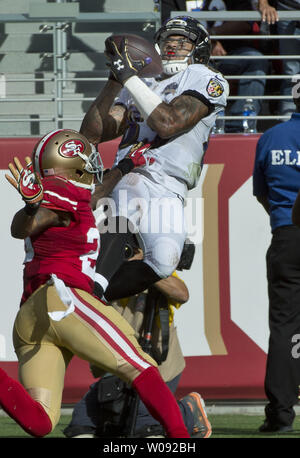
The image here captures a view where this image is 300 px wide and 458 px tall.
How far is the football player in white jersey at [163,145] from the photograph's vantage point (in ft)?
15.3

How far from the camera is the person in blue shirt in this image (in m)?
5.50

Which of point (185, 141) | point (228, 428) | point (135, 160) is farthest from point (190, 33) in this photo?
point (228, 428)

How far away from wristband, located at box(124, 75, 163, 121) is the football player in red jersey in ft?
2.28

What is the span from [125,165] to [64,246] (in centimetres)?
86

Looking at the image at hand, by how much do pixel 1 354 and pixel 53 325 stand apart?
8.67 feet

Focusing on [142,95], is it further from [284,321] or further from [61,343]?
[284,321]

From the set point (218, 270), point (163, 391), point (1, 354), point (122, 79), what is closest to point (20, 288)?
point (1, 354)

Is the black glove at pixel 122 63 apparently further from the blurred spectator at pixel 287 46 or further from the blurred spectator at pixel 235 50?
the blurred spectator at pixel 287 46

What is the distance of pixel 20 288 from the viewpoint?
649 cm

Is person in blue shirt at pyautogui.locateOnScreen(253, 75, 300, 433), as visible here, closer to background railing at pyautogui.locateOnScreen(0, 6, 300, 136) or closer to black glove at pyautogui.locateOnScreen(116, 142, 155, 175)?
black glove at pyautogui.locateOnScreen(116, 142, 155, 175)

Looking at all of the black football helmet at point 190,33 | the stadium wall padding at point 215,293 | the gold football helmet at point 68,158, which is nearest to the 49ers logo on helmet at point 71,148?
the gold football helmet at point 68,158

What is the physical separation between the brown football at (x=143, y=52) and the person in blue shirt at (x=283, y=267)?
3.58 ft

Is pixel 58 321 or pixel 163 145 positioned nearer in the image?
pixel 58 321

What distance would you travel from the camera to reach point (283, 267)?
5.58 m
